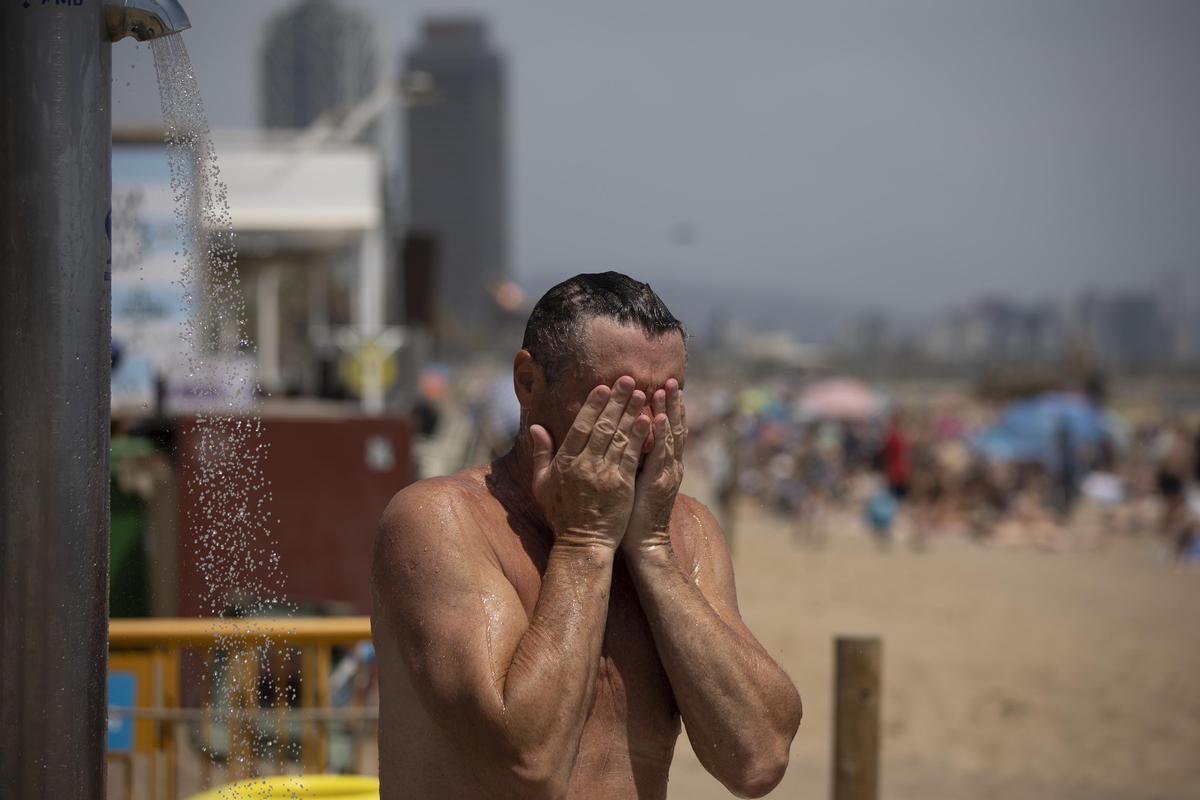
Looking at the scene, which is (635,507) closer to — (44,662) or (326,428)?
(44,662)

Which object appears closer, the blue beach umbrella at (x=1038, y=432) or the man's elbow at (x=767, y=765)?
the man's elbow at (x=767, y=765)

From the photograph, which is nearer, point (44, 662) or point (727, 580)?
point (44, 662)

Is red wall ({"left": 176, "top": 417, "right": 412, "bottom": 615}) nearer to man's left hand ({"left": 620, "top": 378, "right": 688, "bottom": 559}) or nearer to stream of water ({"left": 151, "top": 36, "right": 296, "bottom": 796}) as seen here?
stream of water ({"left": 151, "top": 36, "right": 296, "bottom": 796})

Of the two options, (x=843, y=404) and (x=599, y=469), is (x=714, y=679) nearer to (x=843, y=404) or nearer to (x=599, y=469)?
(x=599, y=469)

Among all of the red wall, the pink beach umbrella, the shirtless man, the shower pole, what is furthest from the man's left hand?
the pink beach umbrella

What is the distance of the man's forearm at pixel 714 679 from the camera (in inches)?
77.5

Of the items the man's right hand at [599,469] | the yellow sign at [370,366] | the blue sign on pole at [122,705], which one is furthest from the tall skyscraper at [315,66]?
the man's right hand at [599,469]

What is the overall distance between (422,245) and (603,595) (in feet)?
61.6

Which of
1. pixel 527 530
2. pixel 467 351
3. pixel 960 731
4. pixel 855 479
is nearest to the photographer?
pixel 527 530

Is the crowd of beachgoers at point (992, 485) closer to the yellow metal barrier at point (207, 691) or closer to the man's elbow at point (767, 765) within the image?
the yellow metal barrier at point (207, 691)

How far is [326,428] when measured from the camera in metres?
7.32

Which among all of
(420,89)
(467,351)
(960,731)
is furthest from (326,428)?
(467,351)

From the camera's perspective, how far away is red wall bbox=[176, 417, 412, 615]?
712cm

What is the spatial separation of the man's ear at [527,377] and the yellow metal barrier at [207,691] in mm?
2011
